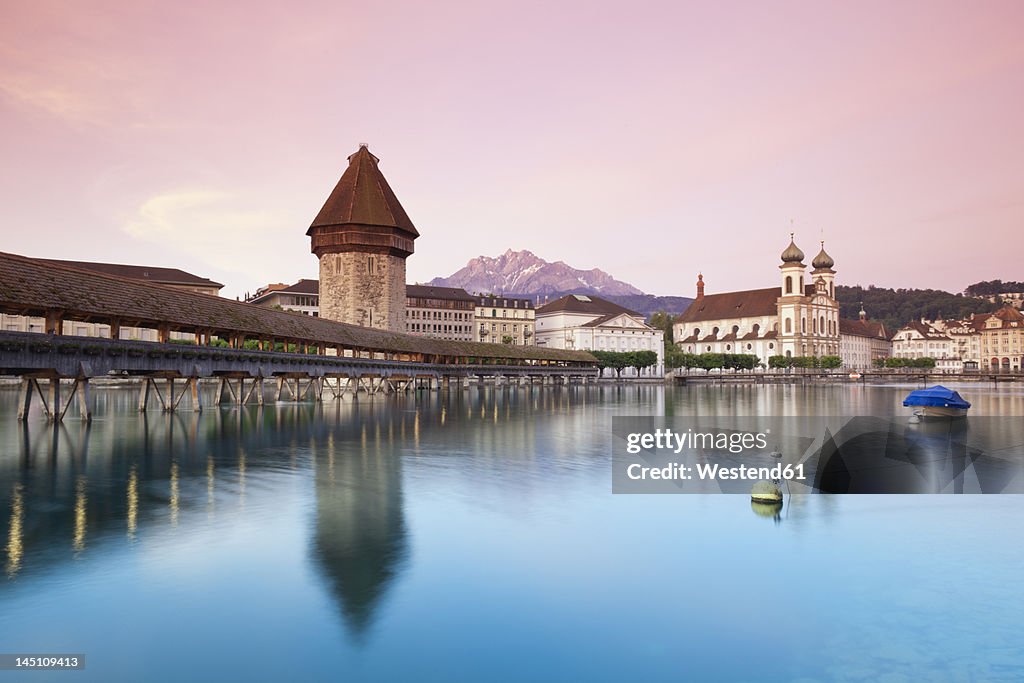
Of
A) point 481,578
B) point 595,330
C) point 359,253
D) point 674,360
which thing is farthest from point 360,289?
point 674,360

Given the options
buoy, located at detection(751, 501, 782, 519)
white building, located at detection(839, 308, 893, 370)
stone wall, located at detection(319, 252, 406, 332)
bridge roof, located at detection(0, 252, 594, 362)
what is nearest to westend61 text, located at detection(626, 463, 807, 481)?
buoy, located at detection(751, 501, 782, 519)

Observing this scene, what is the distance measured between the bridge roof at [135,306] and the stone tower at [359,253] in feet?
56.4

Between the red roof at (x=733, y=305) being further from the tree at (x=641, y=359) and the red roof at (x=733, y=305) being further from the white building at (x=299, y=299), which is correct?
the white building at (x=299, y=299)

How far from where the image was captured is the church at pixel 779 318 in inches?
5266

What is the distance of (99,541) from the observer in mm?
11156

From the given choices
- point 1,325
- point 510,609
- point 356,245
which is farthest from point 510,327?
point 510,609

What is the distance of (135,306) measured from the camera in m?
28.5

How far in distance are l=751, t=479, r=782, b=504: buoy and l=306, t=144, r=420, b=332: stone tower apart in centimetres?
5621

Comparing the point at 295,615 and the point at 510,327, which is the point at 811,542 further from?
the point at 510,327

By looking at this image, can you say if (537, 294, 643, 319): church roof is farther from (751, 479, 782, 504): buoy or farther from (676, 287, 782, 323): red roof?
(751, 479, 782, 504): buoy

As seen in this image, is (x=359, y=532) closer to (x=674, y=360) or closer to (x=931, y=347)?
(x=674, y=360)

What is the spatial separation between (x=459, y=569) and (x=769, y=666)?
444 cm

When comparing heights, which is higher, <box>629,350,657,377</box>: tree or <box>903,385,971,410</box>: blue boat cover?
<box>629,350,657,377</box>: tree

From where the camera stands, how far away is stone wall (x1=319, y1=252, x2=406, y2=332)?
6894cm
